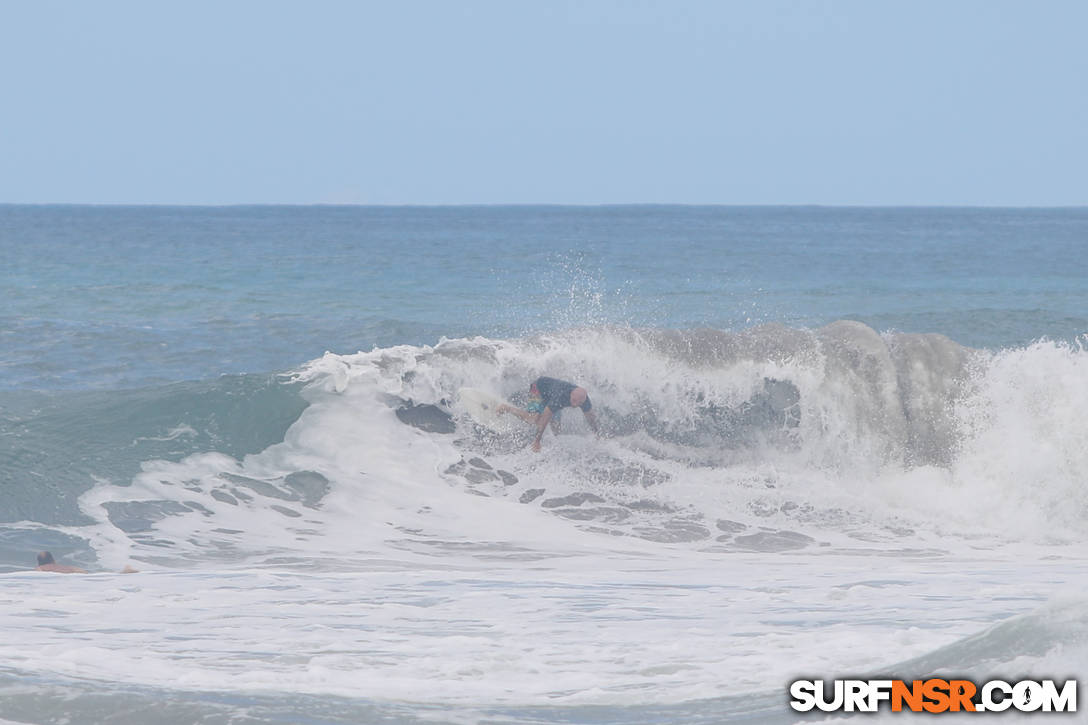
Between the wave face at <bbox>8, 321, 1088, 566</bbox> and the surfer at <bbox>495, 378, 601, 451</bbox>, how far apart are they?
7.0 inches

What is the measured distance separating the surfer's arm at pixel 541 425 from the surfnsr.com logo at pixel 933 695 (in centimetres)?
716

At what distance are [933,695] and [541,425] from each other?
7.87 m

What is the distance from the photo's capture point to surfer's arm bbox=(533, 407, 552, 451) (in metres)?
13.1

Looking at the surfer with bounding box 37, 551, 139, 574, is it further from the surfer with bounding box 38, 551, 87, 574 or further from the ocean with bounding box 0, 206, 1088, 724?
the ocean with bounding box 0, 206, 1088, 724

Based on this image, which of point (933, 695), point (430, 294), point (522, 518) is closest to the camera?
point (933, 695)

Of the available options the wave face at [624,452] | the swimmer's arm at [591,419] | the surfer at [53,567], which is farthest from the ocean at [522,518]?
the surfer at [53,567]

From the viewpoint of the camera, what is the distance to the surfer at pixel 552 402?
13258 mm

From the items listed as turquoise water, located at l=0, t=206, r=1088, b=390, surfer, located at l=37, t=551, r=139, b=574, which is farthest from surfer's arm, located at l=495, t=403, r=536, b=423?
surfer, located at l=37, t=551, r=139, b=574

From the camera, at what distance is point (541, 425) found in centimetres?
1323

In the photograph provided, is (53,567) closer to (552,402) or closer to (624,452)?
(552,402)

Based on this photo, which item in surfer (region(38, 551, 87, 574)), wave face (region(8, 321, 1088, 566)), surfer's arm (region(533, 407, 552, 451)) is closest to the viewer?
surfer (region(38, 551, 87, 574))

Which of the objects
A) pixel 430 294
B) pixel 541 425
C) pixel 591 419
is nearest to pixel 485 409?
pixel 541 425

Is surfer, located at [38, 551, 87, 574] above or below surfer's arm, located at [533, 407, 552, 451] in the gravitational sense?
below

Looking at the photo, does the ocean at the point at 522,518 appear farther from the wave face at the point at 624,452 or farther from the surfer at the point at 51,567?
the surfer at the point at 51,567
